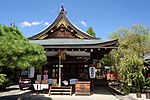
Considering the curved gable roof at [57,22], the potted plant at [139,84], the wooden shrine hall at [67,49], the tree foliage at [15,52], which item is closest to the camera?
the tree foliage at [15,52]

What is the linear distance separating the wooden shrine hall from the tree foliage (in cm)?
521

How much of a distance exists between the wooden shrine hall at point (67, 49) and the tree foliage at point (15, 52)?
5.21 metres

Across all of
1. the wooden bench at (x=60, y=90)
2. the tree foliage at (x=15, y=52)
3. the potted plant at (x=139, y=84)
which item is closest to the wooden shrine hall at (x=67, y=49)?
the wooden bench at (x=60, y=90)

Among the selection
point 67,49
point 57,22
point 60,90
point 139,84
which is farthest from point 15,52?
point 139,84

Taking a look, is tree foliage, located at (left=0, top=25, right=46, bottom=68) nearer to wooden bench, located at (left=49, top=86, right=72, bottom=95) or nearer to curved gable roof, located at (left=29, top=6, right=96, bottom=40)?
wooden bench, located at (left=49, top=86, right=72, bottom=95)

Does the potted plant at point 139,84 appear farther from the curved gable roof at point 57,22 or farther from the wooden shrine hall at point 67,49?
the curved gable roof at point 57,22

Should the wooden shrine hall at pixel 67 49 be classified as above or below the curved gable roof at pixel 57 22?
below

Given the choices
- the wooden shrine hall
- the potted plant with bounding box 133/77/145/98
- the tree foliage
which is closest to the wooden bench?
the wooden shrine hall

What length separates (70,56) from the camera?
17688mm

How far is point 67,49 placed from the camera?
16578 mm

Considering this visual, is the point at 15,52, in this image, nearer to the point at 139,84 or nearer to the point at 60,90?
the point at 60,90

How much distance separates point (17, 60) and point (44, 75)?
7.70 m

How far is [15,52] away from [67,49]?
7339 mm

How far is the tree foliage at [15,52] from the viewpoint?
370 inches
